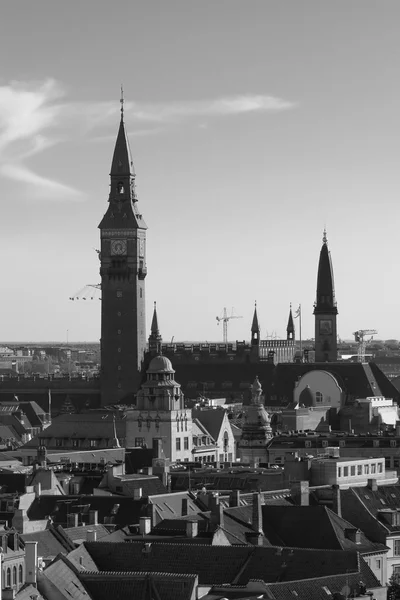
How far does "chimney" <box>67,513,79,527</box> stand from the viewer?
104 metres

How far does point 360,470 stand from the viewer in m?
138

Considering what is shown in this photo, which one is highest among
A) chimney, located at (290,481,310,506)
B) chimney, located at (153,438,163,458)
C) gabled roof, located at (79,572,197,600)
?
A: chimney, located at (153,438,163,458)

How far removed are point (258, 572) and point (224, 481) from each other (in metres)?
48.8

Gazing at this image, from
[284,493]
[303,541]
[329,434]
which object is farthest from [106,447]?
[303,541]

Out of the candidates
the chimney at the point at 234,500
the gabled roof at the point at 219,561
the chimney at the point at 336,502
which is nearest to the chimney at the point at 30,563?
the gabled roof at the point at 219,561

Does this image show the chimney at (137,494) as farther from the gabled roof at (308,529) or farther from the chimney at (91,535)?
the chimney at (91,535)

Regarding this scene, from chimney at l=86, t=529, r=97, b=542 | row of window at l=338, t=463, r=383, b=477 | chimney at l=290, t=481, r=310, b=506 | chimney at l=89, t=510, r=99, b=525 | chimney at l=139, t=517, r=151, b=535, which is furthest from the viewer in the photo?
row of window at l=338, t=463, r=383, b=477

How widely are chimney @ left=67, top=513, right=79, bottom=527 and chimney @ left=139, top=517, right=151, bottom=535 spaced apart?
14.2 ft

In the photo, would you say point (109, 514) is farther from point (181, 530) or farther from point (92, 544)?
point (92, 544)

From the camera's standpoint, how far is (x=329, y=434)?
186m

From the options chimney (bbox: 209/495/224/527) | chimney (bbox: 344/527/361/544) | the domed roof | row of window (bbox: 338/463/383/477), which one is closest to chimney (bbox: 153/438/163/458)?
the domed roof

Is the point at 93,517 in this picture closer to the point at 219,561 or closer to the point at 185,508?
the point at 185,508

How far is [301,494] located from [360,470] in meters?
26.5

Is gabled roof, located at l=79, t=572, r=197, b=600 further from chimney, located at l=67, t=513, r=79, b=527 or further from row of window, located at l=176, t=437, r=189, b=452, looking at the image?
row of window, located at l=176, t=437, r=189, b=452
